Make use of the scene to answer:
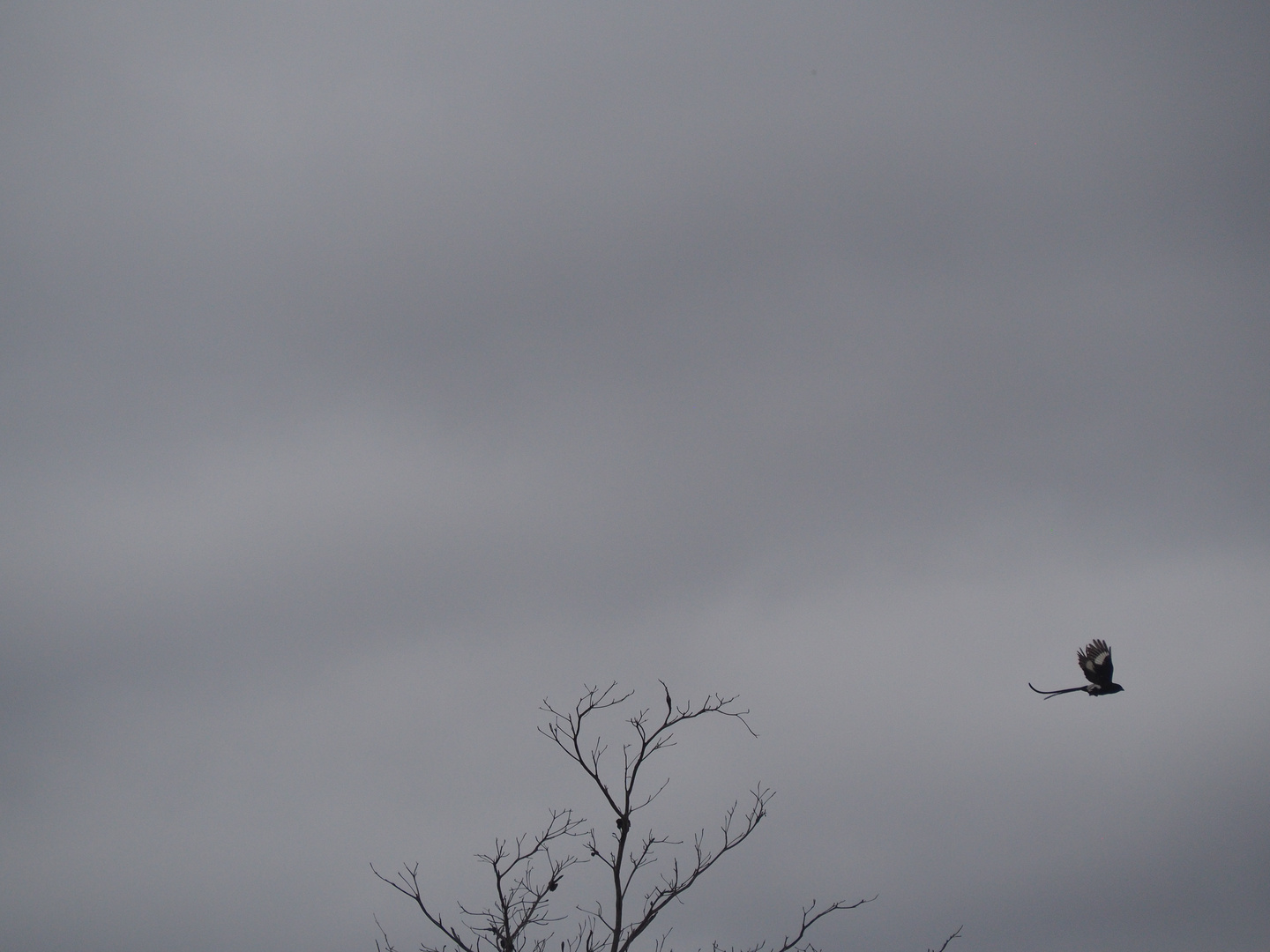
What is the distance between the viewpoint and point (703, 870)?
905 centimetres

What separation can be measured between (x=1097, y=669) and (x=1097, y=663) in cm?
12

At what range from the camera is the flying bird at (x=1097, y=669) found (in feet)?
28.4

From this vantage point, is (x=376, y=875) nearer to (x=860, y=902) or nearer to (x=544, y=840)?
(x=544, y=840)

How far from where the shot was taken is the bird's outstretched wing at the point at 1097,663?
894 centimetres

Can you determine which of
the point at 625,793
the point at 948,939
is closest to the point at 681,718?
the point at 625,793

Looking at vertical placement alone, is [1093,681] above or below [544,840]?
above

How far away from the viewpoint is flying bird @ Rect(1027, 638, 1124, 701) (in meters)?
8.65

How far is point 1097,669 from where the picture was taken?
29.9 feet

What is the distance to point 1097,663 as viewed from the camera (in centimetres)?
920

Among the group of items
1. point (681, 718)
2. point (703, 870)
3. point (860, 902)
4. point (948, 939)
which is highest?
point (681, 718)

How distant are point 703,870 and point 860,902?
5.43ft

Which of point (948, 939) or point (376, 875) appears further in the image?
point (948, 939)

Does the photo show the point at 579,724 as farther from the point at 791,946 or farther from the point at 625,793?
the point at 791,946

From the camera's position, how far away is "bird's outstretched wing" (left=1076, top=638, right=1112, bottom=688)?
352 inches
